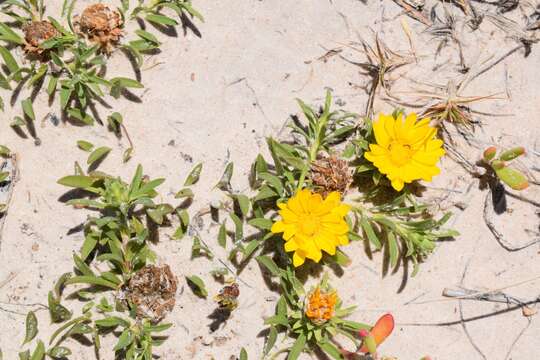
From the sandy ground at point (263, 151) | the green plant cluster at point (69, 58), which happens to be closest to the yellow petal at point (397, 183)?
the sandy ground at point (263, 151)

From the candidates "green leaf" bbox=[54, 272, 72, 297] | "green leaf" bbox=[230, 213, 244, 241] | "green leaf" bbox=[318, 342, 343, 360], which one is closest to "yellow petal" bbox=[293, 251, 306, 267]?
"green leaf" bbox=[230, 213, 244, 241]

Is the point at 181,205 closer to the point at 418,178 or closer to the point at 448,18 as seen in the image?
the point at 418,178

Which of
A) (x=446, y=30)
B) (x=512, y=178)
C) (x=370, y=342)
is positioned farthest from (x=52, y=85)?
(x=512, y=178)

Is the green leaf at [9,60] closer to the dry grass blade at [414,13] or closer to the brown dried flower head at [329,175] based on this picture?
the brown dried flower head at [329,175]

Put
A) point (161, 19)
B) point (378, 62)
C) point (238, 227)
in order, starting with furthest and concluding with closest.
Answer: point (378, 62)
point (161, 19)
point (238, 227)

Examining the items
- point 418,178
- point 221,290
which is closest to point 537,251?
point 418,178

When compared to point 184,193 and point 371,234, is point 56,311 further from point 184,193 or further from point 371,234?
point 371,234

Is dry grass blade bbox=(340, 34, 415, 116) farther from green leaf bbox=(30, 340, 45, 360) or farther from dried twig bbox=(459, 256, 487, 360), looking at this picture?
green leaf bbox=(30, 340, 45, 360)
